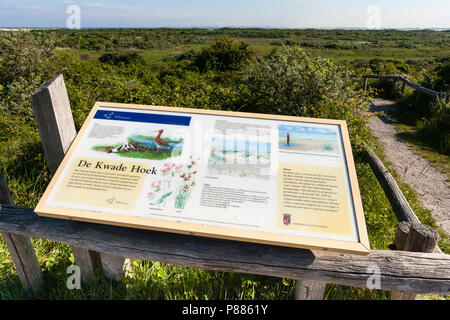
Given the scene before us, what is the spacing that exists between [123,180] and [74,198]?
30cm

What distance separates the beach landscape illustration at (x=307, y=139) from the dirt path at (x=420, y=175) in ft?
6.50

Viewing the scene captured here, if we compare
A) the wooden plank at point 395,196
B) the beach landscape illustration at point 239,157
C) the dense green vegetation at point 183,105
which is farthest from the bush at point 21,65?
the wooden plank at point 395,196

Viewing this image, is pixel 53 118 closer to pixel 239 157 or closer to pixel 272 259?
pixel 239 157

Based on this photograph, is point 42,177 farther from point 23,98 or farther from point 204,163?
point 23,98

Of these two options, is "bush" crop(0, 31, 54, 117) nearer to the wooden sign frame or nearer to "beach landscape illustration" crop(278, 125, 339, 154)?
the wooden sign frame

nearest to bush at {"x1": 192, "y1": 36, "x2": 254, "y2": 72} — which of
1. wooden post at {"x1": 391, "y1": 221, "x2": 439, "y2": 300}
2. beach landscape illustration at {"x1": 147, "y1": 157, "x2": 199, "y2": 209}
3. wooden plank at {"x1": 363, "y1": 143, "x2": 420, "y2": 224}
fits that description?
wooden plank at {"x1": 363, "y1": 143, "x2": 420, "y2": 224}

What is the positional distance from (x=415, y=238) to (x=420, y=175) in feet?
13.0

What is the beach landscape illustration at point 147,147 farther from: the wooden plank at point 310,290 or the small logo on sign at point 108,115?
the wooden plank at point 310,290

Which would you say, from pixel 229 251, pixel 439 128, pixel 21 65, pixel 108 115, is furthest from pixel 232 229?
pixel 21 65

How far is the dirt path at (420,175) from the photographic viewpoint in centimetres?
411

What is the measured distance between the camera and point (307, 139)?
1.94m

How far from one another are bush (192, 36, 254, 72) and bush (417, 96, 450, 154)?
15339 mm

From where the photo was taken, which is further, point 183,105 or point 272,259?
point 183,105
